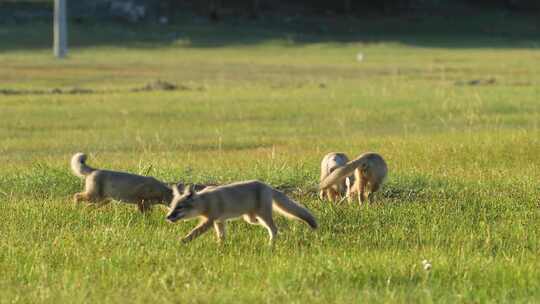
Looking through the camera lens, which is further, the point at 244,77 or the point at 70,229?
the point at 244,77

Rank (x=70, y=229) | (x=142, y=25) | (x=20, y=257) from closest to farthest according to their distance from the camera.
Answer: (x=20, y=257) < (x=70, y=229) < (x=142, y=25)

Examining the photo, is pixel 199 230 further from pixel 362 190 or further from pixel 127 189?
pixel 362 190

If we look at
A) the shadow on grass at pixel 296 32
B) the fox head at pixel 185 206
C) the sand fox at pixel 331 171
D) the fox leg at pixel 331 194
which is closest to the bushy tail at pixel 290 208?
the fox head at pixel 185 206

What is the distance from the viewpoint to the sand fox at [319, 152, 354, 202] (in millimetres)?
13648

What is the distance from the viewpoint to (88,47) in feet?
222

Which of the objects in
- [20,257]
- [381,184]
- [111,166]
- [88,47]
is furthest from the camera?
[88,47]

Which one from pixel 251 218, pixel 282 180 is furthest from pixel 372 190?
pixel 251 218

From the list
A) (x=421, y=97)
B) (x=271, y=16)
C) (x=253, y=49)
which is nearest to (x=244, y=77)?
(x=421, y=97)

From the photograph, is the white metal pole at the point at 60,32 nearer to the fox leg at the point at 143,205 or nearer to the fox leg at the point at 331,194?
the fox leg at the point at 331,194

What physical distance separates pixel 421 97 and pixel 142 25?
49.6m

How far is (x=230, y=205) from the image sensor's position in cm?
1038

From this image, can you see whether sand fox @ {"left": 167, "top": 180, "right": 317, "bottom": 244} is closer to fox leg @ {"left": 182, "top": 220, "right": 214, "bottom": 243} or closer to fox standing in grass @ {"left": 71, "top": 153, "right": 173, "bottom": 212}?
fox leg @ {"left": 182, "top": 220, "right": 214, "bottom": 243}

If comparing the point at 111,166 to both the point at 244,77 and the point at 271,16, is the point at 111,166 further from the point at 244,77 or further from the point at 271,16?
the point at 271,16

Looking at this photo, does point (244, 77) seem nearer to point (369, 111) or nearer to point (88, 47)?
point (369, 111)
